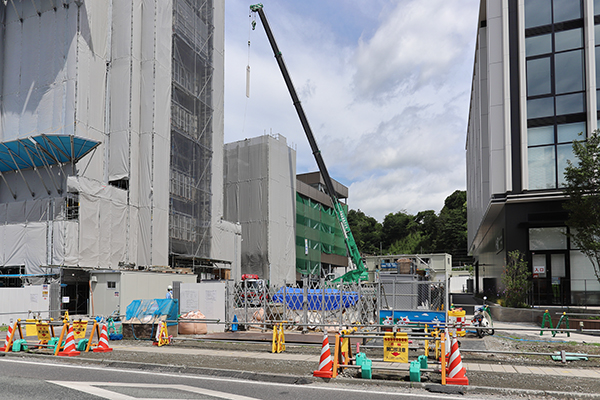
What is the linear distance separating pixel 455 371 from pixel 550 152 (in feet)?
69.7

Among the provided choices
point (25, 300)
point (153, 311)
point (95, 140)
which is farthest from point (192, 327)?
point (95, 140)

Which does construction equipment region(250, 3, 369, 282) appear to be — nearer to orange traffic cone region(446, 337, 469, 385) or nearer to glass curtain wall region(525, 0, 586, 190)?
glass curtain wall region(525, 0, 586, 190)

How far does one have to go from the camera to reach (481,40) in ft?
124

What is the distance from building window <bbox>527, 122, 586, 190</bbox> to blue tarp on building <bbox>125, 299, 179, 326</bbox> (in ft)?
66.0

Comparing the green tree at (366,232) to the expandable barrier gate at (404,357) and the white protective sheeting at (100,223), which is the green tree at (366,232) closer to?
the white protective sheeting at (100,223)

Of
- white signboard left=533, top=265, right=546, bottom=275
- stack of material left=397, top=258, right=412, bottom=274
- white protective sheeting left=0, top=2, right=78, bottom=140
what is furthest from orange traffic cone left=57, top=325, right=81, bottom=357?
white protective sheeting left=0, top=2, right=78, bottom=140

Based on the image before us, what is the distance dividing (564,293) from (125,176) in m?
31.9

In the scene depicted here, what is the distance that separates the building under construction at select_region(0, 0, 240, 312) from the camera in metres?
35.1

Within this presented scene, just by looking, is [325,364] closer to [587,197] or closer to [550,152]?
[587,197]

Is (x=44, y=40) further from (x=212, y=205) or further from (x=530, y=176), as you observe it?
(x=530, y=176)

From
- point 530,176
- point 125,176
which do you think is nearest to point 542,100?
point 530,176

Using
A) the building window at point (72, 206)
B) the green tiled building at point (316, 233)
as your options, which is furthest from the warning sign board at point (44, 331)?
the green tiled building at point (316, 233)

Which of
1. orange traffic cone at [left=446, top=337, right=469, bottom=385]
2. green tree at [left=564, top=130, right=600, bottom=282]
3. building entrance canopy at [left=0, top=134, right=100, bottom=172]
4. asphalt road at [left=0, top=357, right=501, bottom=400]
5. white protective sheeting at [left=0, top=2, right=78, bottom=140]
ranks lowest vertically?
asphalt road at [left=0, top=357, right=501, bottom=400]

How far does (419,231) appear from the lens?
128875mm
